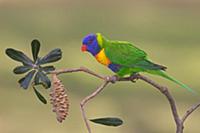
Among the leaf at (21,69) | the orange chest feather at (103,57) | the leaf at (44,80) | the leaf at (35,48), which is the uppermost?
the leaf at (35,48)

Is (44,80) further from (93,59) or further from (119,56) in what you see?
(93,59)

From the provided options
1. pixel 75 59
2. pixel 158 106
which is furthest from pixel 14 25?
pixel 158 106

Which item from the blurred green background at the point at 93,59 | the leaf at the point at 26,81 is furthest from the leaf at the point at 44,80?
the blurred green background at the point at 93,59

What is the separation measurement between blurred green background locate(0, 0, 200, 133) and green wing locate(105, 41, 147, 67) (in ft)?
2.11

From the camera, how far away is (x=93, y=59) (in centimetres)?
120

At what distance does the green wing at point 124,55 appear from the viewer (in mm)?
524

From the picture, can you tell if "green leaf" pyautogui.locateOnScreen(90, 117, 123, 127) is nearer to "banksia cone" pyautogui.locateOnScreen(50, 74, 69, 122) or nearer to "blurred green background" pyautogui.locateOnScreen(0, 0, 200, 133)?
"banksia cone" pyautogui.locateOnScreen(50, 74, 69, 122)

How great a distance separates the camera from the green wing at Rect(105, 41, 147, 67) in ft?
1.72

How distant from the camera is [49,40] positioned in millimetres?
1230

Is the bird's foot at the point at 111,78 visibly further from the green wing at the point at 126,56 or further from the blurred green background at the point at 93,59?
the blurred green background at the point at 93,59

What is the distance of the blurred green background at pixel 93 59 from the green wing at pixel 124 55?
64 cm

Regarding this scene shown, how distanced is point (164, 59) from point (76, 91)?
24 centimetres

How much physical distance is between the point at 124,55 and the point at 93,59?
0.68 meters

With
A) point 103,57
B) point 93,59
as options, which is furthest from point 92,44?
point 93,59
